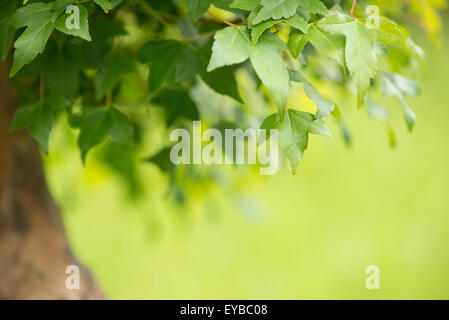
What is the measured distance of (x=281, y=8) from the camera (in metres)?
0.59

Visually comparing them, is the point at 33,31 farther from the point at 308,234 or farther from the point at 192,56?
→ the point at 308,234

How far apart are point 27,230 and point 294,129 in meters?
0.66

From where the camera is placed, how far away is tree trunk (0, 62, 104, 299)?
3.20ft

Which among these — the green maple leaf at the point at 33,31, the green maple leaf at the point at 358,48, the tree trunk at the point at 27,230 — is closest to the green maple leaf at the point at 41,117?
the green maple leaf at the point at 33,31

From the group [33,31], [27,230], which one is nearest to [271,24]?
[33,31]

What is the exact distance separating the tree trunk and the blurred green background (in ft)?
2.50

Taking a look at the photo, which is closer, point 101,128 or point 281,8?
point 281,8

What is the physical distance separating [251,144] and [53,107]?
2.15 ft

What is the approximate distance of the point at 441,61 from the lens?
3.05m

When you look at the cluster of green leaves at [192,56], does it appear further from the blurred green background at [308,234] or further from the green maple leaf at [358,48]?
the blurred green background at [308,234]

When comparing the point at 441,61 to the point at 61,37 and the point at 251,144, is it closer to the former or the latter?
the point at 251,144

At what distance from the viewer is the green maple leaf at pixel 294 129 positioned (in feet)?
2.00

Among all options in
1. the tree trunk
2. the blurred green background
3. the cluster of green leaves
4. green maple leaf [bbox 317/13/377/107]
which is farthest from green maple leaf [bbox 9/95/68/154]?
the blurred green background
